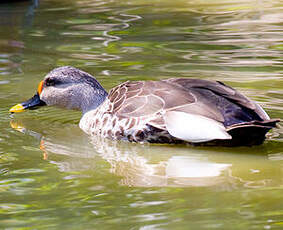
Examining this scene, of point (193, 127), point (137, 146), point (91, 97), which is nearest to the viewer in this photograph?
point (193, 127)

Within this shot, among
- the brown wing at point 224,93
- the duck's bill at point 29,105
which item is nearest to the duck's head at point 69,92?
the duck's bill at point 29,105

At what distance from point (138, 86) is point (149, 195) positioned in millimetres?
2079

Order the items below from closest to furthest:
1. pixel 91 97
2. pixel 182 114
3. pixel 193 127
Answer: pixel 193 127, pixel 182 114, pixel 91 97

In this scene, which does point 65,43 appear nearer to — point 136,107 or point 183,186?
point 136,107

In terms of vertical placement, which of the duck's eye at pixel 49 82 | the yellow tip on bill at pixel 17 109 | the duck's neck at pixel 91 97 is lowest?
the yellow tip on bill at pixel 17 109

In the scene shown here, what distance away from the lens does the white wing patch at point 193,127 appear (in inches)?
273

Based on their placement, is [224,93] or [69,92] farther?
[69,92]

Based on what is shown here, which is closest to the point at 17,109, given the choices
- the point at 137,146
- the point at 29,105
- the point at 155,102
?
the point at 29,105

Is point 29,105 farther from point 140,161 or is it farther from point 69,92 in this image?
point 140,161

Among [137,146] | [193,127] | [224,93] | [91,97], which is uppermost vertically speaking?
[224,93]

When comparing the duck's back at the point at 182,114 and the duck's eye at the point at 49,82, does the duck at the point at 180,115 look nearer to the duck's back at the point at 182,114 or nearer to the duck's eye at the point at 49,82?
the duck's back at the point at 182,114

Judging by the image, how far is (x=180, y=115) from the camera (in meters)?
7.21

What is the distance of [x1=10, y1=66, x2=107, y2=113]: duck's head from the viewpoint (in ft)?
28.1

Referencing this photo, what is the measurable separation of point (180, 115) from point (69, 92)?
1847 mm
